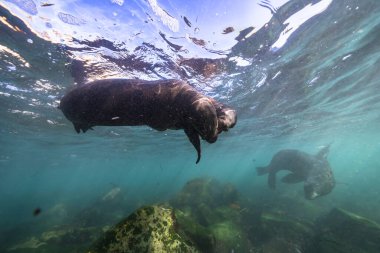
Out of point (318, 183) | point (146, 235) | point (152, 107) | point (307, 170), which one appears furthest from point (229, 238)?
point (307, 170)

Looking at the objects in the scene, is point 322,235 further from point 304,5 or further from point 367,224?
point 304,5

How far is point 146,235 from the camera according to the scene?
4.46 metres

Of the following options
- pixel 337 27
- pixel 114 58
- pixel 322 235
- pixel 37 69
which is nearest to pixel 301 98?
pixel 337 27

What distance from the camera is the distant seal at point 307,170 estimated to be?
17516mm

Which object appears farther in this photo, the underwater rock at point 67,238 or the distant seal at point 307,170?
the distant seal at point 307,170

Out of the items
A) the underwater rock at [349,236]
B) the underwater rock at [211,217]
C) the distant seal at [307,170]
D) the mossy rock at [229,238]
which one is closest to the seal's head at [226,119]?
the underwater rock at [211,217]

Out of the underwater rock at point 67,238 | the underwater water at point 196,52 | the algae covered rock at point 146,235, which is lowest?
the underwater rock at point 67,238

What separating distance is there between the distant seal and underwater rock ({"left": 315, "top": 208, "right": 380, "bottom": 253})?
13.6ft

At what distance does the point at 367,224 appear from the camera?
12.0m

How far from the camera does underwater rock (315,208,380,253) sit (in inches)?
424

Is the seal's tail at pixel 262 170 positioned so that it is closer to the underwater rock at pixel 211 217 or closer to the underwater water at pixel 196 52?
the underwater water at pixel 196 52

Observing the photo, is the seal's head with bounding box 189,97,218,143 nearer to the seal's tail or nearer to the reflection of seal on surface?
the reflection of seal on surface

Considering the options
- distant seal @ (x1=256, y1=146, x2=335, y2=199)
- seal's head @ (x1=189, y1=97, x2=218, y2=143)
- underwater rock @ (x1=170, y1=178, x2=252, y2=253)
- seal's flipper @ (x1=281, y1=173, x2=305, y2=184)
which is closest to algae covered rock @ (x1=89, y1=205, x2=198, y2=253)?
underwater rock @ (x1=170, y1=178, x2=252, y2=253)

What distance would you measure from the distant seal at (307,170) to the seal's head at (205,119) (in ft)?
55.6
